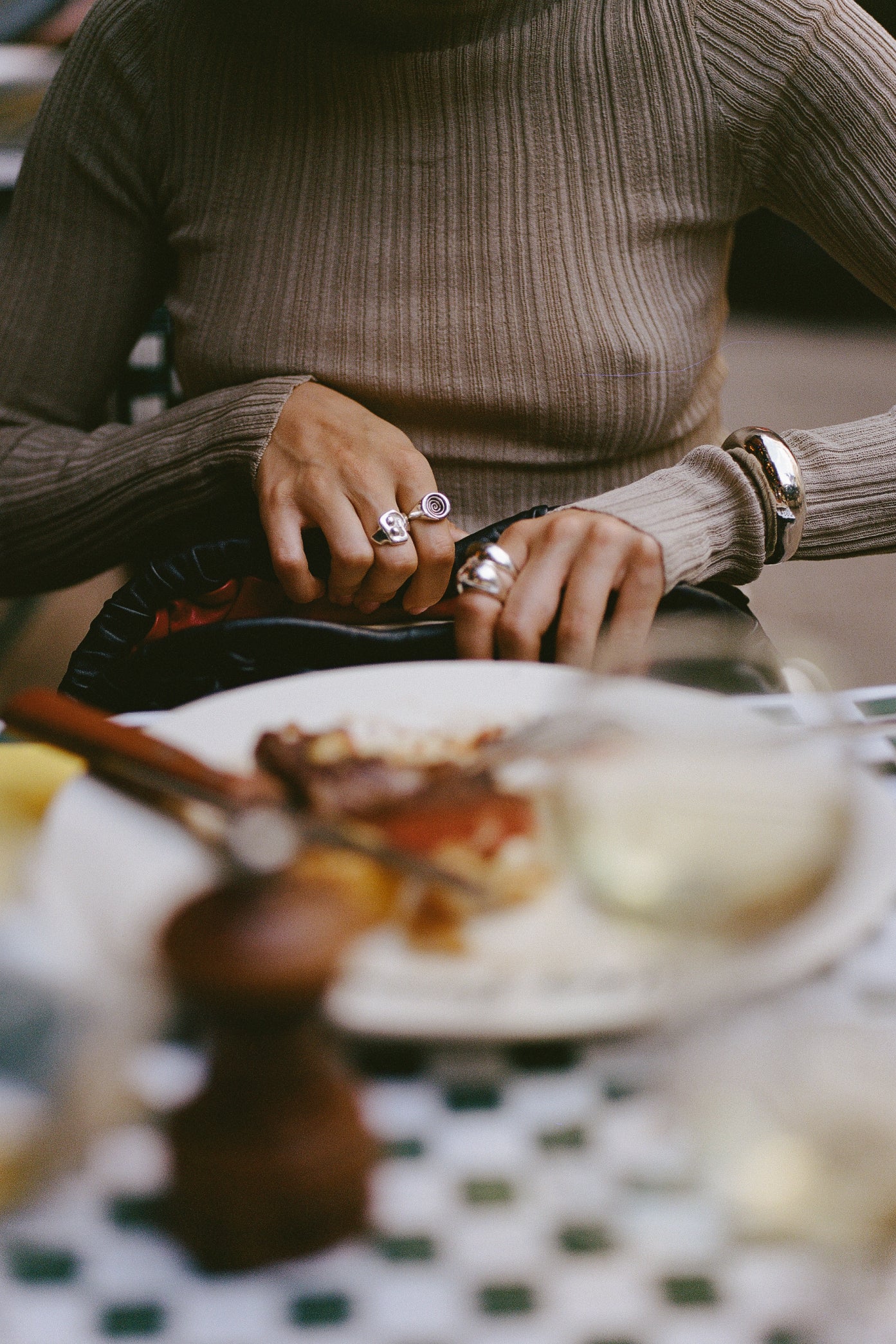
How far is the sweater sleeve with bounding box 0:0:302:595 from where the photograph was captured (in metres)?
0.76

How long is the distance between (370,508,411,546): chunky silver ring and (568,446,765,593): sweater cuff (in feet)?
0.35

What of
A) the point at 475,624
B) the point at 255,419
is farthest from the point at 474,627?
the point at 255,419

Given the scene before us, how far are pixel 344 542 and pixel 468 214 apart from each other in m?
0.30

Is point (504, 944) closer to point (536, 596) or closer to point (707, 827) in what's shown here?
point (707, 827)

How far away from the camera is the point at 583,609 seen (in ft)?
1.98

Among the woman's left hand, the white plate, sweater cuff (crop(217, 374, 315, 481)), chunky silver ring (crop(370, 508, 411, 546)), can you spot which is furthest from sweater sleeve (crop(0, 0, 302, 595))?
the white plate

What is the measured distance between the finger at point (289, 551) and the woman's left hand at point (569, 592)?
0.12 meters

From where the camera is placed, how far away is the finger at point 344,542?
0.66 meters

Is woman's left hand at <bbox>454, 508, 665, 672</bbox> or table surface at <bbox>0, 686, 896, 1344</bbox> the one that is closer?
table surface at <bbox>0, 686, 896, 1344</bbox>

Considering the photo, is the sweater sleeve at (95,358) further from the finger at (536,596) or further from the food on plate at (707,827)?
the food on plate at (707,827)

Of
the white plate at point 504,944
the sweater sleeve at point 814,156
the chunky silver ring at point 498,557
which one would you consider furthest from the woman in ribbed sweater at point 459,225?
the white plate at point 504,944

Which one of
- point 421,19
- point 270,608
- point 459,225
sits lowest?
point 270,608

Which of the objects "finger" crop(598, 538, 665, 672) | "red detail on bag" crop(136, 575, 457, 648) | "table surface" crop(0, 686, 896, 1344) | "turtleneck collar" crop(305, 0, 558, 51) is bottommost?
"red detail on bag" crop(136, 575, 457, 648)

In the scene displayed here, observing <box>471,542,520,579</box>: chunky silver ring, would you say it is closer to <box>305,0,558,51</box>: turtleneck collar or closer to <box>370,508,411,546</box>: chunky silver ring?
<box>370,508,411,546</box>: chunky silver ring
